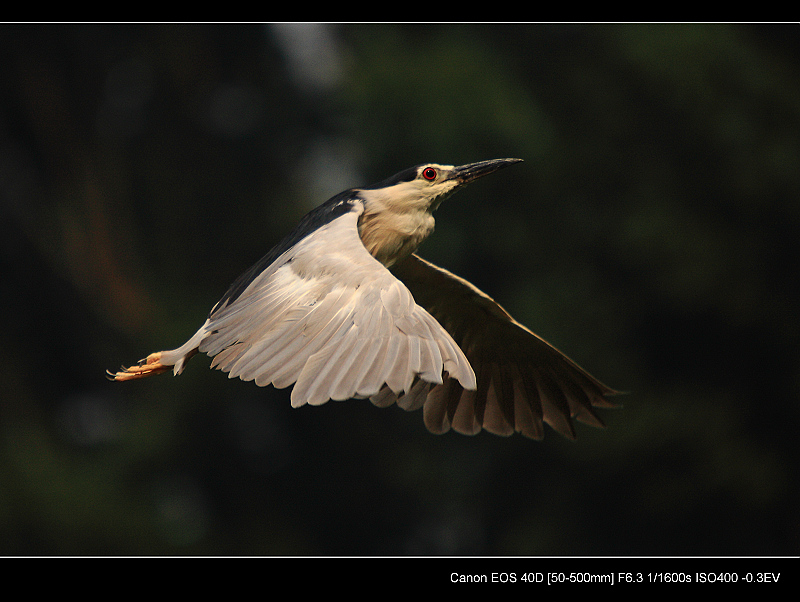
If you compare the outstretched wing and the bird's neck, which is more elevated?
the bird's neck

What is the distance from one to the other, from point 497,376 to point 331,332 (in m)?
1.57

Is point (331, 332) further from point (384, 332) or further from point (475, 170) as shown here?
point (475, 170)

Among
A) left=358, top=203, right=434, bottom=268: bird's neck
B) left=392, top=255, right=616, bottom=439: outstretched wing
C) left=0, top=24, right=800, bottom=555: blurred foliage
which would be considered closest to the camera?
left=358, top=203, right=434, bottom=268: bird's neck

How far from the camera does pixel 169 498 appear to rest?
10.6m

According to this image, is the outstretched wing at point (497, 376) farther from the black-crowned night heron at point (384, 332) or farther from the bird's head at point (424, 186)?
the bird's head at point (424, 186)

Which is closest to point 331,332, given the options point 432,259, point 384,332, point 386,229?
point 384,332

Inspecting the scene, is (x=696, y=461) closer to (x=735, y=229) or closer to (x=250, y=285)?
(x=735, y=229)

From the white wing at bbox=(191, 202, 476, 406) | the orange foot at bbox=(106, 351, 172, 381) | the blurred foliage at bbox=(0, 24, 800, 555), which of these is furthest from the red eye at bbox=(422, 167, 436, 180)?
the blurred foliage at bbox=(0, 24, 800, 555)

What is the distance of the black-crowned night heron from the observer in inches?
88.2

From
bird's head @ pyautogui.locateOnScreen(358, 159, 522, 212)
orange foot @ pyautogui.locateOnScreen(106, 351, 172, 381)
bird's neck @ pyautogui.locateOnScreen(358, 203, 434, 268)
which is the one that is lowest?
orange foot @ pyautogui.locateOnScreen(106, 351, 172, 381)

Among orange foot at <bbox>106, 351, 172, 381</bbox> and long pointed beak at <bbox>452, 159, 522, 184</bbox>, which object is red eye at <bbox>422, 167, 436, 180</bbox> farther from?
orange foot at <bbox>106, 351, 172, 381</bbox>

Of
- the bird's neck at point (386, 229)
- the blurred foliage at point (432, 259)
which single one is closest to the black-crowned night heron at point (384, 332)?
the bird's neck at point (386, 229)

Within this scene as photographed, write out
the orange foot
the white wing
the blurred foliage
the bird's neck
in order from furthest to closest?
1. the blurred foliage
2. the bird's neck
3. the orange foot
4. the white wing

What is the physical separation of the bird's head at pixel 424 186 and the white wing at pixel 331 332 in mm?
467
